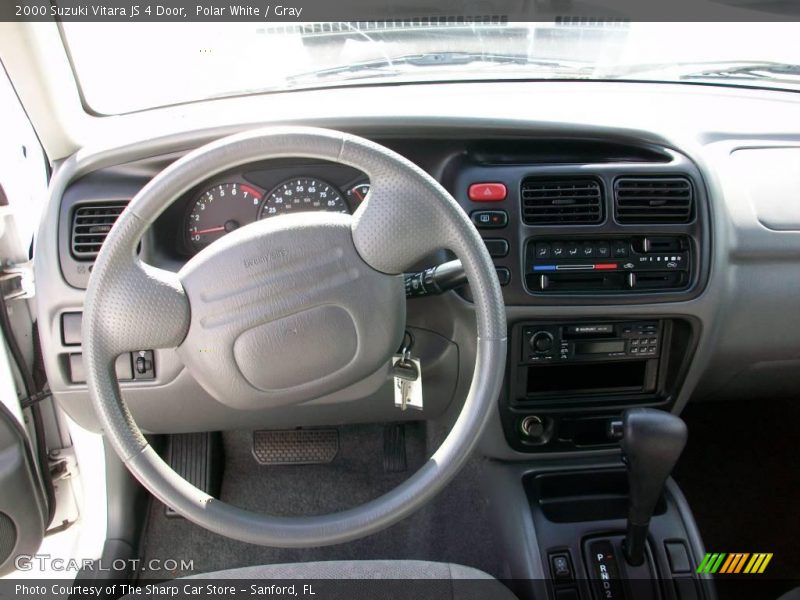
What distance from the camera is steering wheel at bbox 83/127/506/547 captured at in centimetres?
95

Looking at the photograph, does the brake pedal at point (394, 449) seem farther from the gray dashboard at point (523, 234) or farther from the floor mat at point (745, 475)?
the floor mat at point (745, 475)

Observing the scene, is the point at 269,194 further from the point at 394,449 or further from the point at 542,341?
the point at 394,449

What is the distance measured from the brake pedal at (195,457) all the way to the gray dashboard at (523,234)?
357mm

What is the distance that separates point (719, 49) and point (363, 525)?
1.60 metres

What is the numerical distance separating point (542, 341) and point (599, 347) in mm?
136

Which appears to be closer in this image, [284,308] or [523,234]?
[284,308]

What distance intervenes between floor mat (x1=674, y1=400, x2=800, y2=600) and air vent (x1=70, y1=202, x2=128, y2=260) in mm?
1773

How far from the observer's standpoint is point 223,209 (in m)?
Result: 1.40

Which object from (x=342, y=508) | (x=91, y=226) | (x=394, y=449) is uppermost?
(x=91, y=226)

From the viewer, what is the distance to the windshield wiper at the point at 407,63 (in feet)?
5.51

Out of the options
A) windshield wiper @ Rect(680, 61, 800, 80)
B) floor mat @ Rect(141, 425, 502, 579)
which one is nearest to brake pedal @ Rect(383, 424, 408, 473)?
floor mat @ Rect(141, 425, 502, 579)

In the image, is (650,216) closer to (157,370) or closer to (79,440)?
(157,370)

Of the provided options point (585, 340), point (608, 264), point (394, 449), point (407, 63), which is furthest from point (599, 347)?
point (407, 63)
